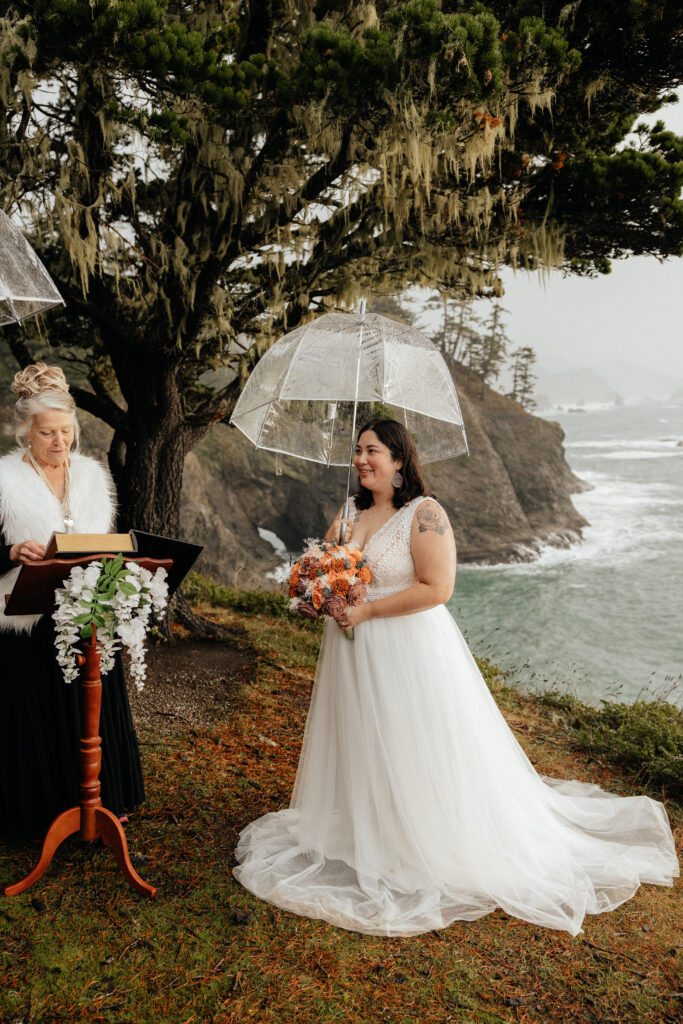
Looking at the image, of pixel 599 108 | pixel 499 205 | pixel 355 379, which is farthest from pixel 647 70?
pixel 355 379

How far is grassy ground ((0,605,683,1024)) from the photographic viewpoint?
234 centimetres

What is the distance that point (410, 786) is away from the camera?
3.03 meters

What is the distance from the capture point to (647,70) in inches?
168

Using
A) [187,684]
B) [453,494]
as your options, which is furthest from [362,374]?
[453,494]

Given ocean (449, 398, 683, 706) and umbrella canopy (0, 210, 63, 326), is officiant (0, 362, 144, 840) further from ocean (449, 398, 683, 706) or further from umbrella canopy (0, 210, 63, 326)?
ocean (449, 398, 683, 706)

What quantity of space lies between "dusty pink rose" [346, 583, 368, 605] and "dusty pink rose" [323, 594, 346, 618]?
3 centimetres

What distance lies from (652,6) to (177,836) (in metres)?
5.12

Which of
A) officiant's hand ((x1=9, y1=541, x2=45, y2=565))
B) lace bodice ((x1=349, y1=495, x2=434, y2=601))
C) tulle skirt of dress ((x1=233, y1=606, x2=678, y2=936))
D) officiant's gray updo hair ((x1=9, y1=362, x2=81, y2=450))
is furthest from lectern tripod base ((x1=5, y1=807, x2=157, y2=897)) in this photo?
officiant's gray updo hair ((x1=9, y1=362, x2=81, y2=450))

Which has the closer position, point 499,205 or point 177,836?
point 177,836

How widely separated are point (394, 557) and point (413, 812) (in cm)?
113

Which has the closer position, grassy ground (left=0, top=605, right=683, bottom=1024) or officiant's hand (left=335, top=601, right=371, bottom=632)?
grassy ground (left=0, top=605, right=683, bottom=1024)

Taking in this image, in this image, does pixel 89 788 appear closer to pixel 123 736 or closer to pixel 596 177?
pixel 123 736

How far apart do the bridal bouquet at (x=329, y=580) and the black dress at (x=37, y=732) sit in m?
1.06

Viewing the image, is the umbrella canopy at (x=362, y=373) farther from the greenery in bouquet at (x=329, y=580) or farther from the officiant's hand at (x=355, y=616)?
the officiant's hand at (x=355, y=616)
